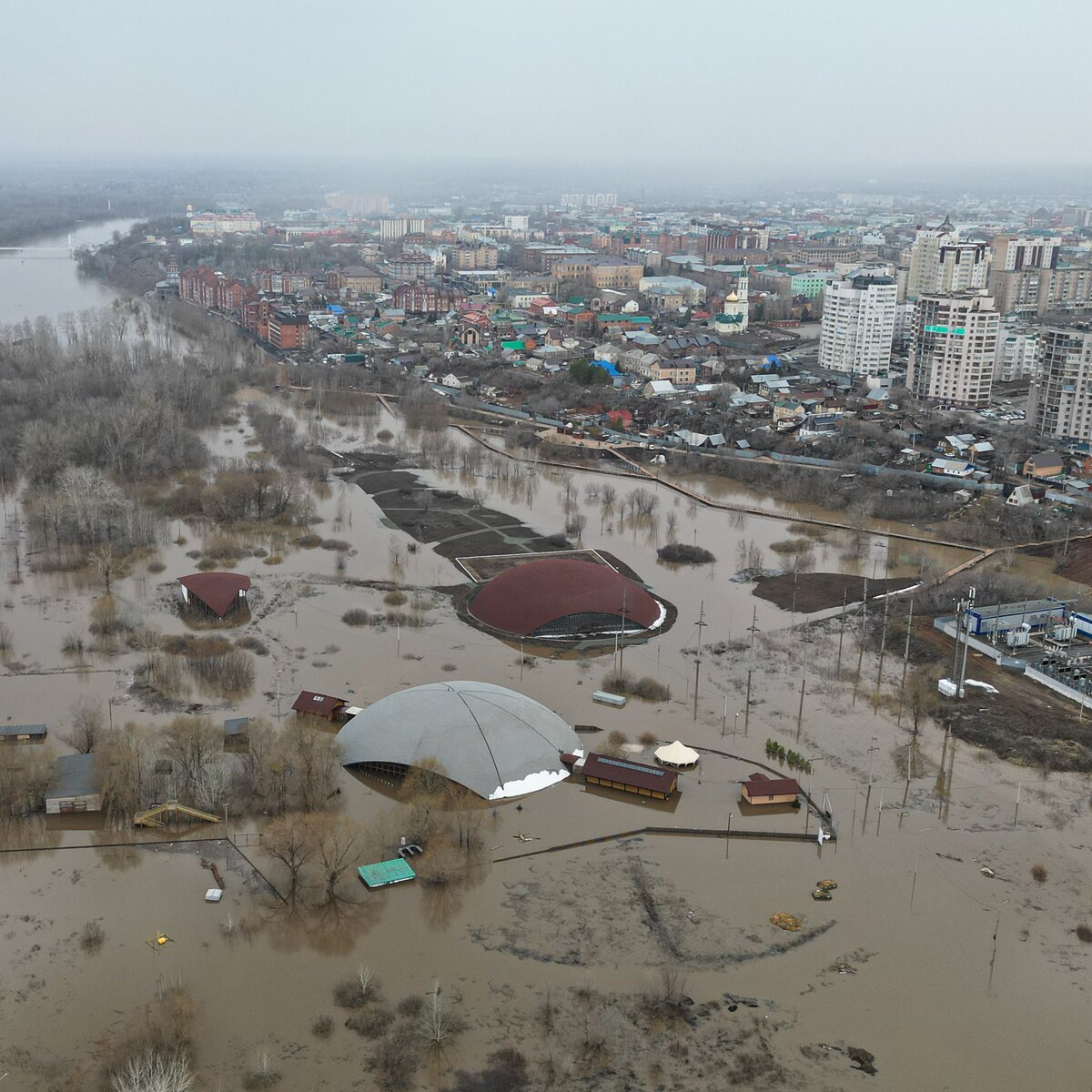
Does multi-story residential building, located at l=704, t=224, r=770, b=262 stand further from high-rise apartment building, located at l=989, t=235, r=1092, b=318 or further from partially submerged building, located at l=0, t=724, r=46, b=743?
partially submerged building, located at l=0, t=724, r=46, b=743

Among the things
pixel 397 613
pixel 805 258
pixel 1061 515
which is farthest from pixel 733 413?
pixel 805 258

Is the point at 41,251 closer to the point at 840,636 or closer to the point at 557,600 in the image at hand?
the point at 557,600

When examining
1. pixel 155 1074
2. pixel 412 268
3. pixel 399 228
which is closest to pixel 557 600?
pixel 155 1074

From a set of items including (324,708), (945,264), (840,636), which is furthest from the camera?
(945,264)

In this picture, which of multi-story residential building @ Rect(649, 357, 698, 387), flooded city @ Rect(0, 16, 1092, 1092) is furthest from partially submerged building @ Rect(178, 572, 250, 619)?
multi-story residential building @ Rect(649, 357, 698, 387)

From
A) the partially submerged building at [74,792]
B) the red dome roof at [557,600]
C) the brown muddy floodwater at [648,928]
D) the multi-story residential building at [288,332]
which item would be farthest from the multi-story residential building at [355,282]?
the partially submerged building at [74,792]

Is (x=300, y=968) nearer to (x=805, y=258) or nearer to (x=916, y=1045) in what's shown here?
(x=916, y=1045)

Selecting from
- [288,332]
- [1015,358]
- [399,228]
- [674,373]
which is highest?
[399,228]
